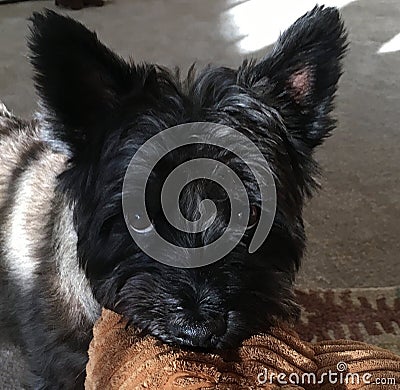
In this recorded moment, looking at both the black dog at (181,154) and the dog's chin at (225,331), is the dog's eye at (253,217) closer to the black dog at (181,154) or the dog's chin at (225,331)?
the black dog at (181,154)

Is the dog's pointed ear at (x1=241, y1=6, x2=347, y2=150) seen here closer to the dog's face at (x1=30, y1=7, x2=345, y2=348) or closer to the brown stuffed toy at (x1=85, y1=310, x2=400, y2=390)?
the dog's face at (x1=30, y1=7, x2=345, y2=348)

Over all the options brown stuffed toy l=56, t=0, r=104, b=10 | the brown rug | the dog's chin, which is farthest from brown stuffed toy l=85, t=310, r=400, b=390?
brown stuffed toy l=56, t=0, r=104, b=10

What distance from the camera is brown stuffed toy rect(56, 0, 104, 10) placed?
388 cm

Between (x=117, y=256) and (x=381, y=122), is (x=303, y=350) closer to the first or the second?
(x=117, y=256)

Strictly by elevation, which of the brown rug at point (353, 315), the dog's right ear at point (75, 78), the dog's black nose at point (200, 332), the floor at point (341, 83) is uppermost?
the dog's right ear at point (75, 78)

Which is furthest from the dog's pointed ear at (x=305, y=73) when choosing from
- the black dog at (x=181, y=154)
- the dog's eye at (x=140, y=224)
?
the dog's eye at (x=140, y=224)

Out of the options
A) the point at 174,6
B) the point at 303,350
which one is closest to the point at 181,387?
the point at 303,350

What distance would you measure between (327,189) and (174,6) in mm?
1947

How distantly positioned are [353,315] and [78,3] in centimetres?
259

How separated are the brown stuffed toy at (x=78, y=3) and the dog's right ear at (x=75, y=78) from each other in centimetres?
271

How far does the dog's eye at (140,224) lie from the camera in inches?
47.7

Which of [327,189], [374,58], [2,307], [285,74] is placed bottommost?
[374,58]

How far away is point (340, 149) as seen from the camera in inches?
107

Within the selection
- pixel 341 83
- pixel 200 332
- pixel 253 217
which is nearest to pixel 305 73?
pixel 253 217
